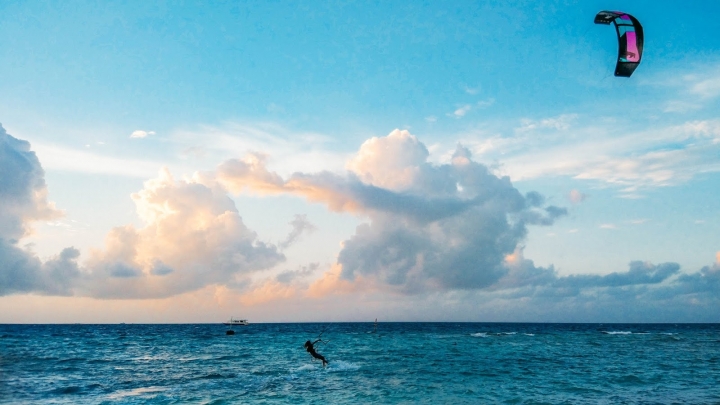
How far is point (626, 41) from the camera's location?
12.5m

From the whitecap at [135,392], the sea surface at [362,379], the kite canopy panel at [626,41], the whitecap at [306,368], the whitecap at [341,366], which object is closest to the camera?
the kite canopy panel at [626,41]

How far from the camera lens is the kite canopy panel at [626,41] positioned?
12.2m

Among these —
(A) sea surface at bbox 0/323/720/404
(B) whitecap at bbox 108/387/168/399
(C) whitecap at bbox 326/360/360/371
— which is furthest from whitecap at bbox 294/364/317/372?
(B) whitecap at bbox 108/387/168/399

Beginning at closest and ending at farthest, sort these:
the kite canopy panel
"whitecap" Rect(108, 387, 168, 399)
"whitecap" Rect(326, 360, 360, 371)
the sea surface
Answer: the kite canopy panel < the sea surface < "whitecap" Rect(108, 387, 168, 399) < "whitecap" Rect(326, 360, 360, 371)

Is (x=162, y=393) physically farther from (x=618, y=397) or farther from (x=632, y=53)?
(x=632, y=53)

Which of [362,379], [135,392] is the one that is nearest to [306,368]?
[362,379]

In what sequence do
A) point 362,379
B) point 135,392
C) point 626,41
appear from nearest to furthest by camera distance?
point 626,41, point 135,392, point 362,379

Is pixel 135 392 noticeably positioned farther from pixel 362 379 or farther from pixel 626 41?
pixel 626 41

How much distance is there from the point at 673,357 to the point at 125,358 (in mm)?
51028

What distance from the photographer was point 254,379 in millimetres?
30766

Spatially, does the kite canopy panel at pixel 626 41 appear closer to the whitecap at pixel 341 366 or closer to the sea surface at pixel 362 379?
the sea surface at pixel 362 379

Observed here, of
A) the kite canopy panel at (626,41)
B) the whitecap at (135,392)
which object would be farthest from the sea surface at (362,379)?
Result: the kite canopy panel at (626,41)

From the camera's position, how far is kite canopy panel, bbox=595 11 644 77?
1223 centimetres

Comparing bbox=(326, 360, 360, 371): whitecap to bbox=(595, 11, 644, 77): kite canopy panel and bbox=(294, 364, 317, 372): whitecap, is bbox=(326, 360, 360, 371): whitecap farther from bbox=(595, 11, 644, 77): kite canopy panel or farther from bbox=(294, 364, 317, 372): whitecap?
bbox=(595, 11, 644, 77): kite canopy panel
